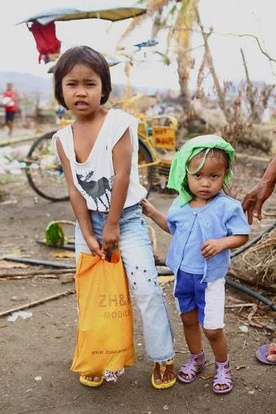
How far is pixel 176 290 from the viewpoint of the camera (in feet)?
8.59

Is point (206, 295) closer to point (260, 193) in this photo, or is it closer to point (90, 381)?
point (260, 193)

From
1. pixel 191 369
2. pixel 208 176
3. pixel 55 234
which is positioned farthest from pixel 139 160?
pixel 208 176

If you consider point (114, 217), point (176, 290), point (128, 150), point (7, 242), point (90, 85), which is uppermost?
point (90, 85)

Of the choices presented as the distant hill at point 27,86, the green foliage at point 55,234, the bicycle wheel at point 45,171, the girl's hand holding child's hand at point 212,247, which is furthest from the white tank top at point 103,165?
the distant hill at point 27,86

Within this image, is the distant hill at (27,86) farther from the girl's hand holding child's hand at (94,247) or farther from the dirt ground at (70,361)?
the girl's hand holding child's hand at (94,247)

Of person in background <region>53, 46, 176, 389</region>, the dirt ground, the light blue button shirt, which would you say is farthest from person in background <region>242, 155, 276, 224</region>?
the dirt ground

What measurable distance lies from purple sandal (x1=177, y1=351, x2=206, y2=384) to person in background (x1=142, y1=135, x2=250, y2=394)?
160 mm

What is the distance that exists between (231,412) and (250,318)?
0.99 metres

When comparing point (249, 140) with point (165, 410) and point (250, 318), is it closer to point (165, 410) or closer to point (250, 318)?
point (250, 318)

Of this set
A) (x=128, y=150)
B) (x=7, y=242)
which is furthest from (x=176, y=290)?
(x=7, y=242)

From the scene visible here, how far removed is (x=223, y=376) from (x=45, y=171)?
16.7 ft

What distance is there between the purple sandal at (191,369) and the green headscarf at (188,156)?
840 mm

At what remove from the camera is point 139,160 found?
6.96 metres

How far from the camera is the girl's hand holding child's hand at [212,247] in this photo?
7.89ft
